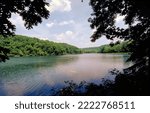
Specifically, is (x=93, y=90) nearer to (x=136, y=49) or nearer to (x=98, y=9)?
(x=136, y=49)

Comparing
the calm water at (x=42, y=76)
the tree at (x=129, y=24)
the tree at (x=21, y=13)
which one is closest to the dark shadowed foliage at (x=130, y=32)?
the tree at (x=129, y=24)

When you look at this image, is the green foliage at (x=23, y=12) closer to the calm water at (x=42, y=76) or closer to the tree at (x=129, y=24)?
the tree at (x=129, y=24)

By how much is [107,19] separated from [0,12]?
5.47m

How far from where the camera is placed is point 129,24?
13047 mm

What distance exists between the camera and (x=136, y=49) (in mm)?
11602

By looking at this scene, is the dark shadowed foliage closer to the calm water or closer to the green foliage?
the green foliage

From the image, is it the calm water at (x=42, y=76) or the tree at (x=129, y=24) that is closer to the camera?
the tree at (x=129, y=24)

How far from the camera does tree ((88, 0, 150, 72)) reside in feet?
37.2

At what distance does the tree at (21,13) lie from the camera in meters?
9.95

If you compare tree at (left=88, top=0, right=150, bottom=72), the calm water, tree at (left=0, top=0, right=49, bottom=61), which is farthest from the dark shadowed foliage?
the calm water

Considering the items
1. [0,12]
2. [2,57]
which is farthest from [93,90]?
[0,12]

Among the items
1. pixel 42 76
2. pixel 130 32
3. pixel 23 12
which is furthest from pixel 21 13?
pixel 42 76

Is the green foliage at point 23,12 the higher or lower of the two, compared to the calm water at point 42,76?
higher

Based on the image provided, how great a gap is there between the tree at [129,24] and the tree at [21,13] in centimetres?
292
